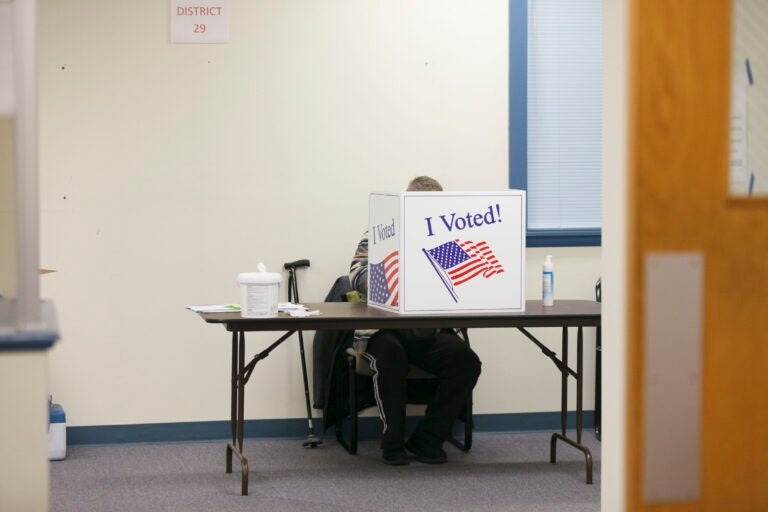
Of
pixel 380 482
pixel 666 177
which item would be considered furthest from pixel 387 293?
pixel 666 177

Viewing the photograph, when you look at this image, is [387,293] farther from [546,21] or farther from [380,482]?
[546,21]

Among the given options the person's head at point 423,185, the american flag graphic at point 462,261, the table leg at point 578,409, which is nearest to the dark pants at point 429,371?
the table leg at point 578,409

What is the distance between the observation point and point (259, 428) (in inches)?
189

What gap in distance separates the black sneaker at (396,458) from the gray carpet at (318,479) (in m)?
0.03

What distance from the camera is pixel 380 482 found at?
406cm

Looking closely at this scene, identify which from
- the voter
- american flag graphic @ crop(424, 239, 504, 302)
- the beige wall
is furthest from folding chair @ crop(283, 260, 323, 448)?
the beige wall

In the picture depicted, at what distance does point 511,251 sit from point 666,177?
1879mm

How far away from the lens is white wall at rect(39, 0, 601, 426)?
4.62m

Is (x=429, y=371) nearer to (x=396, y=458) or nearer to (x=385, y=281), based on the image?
(x=396, y=458)

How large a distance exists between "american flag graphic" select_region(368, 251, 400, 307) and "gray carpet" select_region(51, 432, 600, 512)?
735 millimetres

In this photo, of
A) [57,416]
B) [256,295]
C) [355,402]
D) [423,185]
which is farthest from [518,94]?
[57,416]

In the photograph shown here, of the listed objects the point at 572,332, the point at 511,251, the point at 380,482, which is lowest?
the point at 380,482

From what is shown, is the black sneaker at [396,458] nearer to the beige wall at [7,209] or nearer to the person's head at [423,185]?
the person's head at [423,185]

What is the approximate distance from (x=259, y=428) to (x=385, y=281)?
121cm
